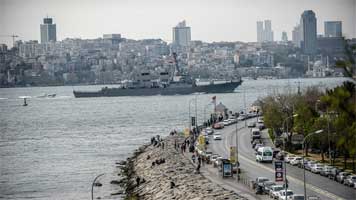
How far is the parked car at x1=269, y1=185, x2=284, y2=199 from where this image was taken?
13825mm

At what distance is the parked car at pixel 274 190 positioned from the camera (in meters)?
13.8

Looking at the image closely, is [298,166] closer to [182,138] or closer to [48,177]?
[48,177]

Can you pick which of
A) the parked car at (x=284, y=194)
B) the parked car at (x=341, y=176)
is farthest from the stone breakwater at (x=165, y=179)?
the parked car at (x=341, y=176)

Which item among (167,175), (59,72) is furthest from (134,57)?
(167,175)

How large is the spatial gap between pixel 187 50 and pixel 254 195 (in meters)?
162

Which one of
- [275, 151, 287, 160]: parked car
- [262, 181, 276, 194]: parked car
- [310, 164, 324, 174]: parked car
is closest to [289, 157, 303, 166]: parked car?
[275, 151, 287, 160]: parked car

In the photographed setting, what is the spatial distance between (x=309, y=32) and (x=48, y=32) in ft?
211

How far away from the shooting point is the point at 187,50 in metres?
176

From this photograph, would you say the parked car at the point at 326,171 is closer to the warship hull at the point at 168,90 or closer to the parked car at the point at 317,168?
the parked car at the point at 317,168

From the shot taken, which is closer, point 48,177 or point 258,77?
point 48,177

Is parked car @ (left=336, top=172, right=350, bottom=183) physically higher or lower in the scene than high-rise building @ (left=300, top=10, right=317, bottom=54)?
lower

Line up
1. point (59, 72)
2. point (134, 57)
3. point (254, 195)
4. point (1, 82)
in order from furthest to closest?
point (134, 57) < point (59, 72) < point (1, 82) < point (254, 195)

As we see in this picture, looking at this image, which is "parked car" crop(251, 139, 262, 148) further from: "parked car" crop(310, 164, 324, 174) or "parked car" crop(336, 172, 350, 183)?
"parked car" crop(336, 172, 350, 183)

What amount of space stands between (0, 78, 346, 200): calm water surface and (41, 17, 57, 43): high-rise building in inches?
4458
